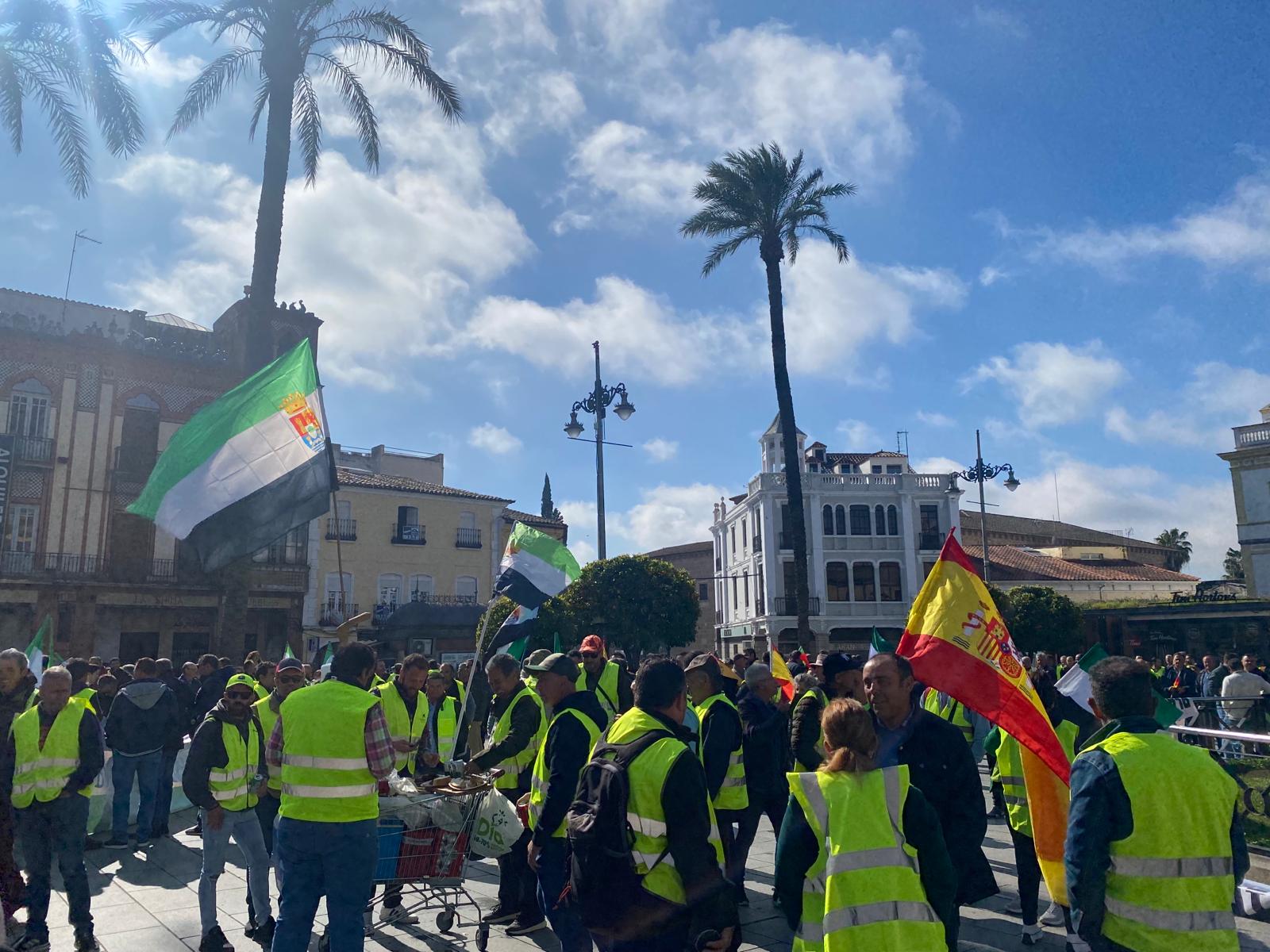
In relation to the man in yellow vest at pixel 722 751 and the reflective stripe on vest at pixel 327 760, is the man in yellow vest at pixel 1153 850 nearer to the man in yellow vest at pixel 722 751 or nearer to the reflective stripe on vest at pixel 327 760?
the man in yellow vest at pixel 722 751

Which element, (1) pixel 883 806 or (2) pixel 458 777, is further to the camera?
(2) pixel 458 777

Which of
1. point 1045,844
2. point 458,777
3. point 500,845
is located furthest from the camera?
point 458,777

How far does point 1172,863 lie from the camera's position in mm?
3285

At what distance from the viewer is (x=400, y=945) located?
20.6 ft

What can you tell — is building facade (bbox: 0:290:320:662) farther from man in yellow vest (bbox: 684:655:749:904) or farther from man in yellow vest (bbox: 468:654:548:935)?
man in yellow vest (bbox: 684:655:749:904)

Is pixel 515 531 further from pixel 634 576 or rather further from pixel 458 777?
pixel 634 576

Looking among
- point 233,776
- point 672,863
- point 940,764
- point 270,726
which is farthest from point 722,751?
point 270,726

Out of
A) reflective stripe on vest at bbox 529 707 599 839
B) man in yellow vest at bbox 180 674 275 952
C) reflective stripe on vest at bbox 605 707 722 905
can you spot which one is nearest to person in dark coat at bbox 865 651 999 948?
reflective stripe on vest at bbox 605 707 722 905

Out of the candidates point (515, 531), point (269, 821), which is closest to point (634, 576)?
point (515, 531)

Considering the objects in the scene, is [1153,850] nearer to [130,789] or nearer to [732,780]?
[732,780]

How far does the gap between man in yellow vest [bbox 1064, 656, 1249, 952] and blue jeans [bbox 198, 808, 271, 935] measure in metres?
5.11

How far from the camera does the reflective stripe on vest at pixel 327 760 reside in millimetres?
4758

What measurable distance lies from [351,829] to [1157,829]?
368 centimetres

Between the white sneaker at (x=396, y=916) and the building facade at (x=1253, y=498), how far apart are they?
4522 centimetres
